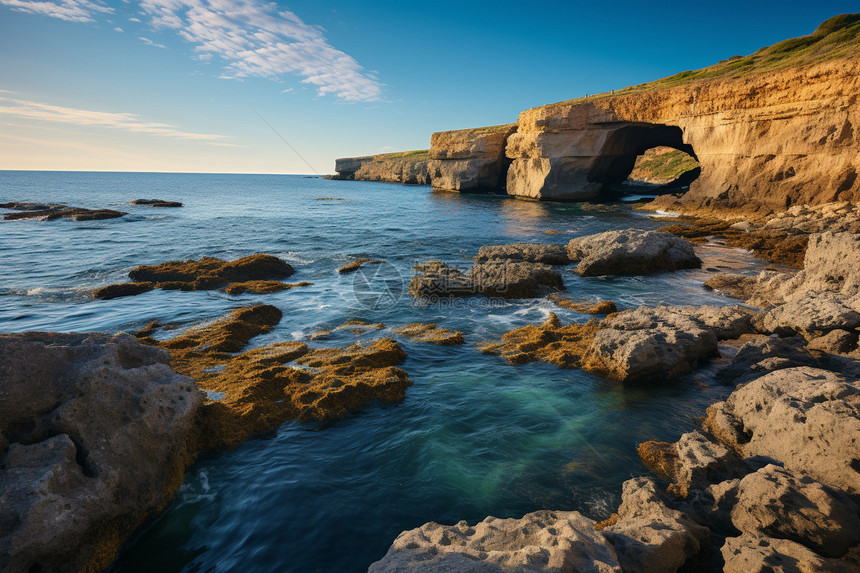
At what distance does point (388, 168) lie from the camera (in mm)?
110812

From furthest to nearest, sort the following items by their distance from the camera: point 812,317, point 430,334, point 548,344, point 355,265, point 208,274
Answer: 1. point 355,265
2. point 208,274
3. point 430,334
4. point 548,344
5. point 812,317

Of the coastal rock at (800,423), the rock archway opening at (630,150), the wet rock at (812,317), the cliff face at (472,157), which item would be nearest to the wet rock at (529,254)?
the wet rock at (812,317)

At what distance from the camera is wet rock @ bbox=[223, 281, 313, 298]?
1511 cm

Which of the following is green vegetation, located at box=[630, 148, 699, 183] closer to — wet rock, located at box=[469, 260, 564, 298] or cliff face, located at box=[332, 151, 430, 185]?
cliff face, located at box=[332, 151, 430, 185]

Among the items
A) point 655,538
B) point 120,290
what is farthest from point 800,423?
point 120,290

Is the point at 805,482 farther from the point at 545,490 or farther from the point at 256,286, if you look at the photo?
the point at 256,286

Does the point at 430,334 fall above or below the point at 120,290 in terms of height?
below

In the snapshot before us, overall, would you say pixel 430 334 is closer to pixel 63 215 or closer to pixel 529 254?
pixel 529 254

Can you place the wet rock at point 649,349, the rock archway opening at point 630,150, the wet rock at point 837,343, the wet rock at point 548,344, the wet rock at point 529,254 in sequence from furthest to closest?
the rock archway opening at point 630,150
the wet rock at point 529,254
the wet rock at point 548,344
the wet rock at point 649,349
the wet rock at point 837,343

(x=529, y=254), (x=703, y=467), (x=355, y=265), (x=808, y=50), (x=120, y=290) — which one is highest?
(x=808, y=50)

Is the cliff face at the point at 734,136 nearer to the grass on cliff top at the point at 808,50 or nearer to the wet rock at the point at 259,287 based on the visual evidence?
the grass on cliff top at the point at 808,50

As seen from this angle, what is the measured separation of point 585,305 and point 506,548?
1037cm

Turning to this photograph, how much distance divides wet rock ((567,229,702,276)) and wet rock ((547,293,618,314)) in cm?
377

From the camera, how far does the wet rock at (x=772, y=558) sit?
11.5ft
